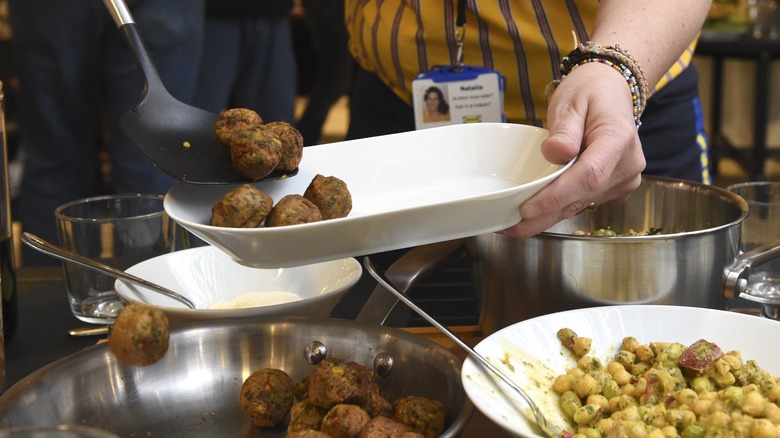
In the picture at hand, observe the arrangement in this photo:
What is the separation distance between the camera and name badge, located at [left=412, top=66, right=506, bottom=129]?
4.93ft

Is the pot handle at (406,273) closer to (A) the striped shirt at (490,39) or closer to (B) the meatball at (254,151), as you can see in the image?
(B) the meatball at (254,151)

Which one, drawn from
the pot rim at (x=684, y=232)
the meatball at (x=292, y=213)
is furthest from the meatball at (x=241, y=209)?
the pot rim at (x=684, y=232)

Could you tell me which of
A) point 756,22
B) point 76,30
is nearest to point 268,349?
point 76,30

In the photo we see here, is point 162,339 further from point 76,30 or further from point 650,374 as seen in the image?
point 76,30

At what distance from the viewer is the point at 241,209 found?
835 mm

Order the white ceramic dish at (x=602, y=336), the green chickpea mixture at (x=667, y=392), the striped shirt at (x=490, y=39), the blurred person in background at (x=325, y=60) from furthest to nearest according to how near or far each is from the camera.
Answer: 1. the blurred person in background at (x=325, y=60)
2. the striped shirt at (x=490, y=39)
3. the white ceramic dish at (x=602, y=336)
4. the green chickpea mixture at (x=667, y=392)

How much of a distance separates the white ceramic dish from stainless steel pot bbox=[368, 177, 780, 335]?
4cm

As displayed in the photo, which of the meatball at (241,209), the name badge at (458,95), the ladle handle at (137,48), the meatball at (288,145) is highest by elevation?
the ladle handle at (137,48)

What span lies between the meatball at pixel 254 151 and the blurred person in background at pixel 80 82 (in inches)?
57.4

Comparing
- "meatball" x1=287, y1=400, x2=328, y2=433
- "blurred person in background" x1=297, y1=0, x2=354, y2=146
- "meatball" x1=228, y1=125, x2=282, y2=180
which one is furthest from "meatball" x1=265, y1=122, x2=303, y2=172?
"blurred person in background" x1=297, y1=0, x2=354, y2=146

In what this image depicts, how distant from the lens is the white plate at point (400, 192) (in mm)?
834

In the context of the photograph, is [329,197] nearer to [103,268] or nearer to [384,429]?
[384,429]

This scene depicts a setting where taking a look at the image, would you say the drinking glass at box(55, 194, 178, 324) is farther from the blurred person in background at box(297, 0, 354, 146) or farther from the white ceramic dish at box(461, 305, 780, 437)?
the blurred person in background at box(297, 0, 354, 146)

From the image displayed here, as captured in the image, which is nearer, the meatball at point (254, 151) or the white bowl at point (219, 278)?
the meatball at point (254, 151)
